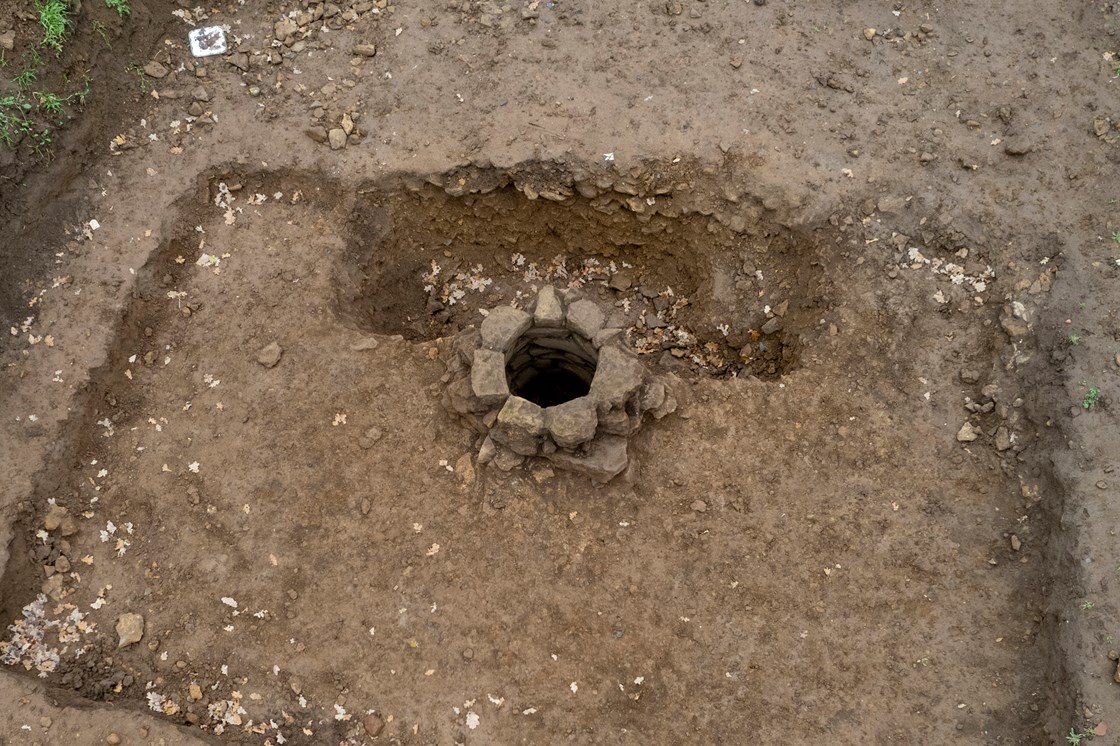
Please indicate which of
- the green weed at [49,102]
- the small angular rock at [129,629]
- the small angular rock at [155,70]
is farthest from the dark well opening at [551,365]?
the green weed at [49,102]

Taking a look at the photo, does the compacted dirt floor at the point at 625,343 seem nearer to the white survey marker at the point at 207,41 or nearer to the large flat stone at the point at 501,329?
the white survey marker at the point at 207,41

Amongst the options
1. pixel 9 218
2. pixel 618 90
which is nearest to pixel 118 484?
pixel 9 218

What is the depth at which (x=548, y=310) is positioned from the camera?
435cm

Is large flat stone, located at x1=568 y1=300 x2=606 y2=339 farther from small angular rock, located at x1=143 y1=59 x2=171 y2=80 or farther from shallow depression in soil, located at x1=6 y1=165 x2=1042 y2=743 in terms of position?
small angular rock, located at x1=143 y1=59 x2=171 y2=80

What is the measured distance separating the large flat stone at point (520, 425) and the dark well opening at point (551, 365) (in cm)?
59

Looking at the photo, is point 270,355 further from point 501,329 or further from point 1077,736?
point 1077,736

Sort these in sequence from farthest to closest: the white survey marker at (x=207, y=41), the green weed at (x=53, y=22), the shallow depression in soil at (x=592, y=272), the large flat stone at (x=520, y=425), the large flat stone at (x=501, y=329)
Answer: the white survey marker at (x=207, y=41) → the shallow depression in soil at (x=592, y=272) → the green weed at (x=53, y=22) → the large flat stone at (x=501, y=329) → the large flat stone at (x=520, y=425)

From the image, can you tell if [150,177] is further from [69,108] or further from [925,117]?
[925,117]

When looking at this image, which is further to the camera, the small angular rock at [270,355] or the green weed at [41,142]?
the green weed at [41,142]

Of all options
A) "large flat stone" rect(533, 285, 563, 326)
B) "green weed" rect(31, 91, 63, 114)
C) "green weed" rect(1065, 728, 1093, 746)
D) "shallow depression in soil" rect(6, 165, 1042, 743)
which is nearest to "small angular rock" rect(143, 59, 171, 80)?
"green weed" rect(31, 91, 63, 114)

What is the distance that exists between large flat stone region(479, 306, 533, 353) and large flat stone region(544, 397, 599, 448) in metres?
0.51

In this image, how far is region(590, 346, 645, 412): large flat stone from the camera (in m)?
4.12

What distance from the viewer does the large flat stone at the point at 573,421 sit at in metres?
4.00

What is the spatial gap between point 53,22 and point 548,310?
3.79 meters
